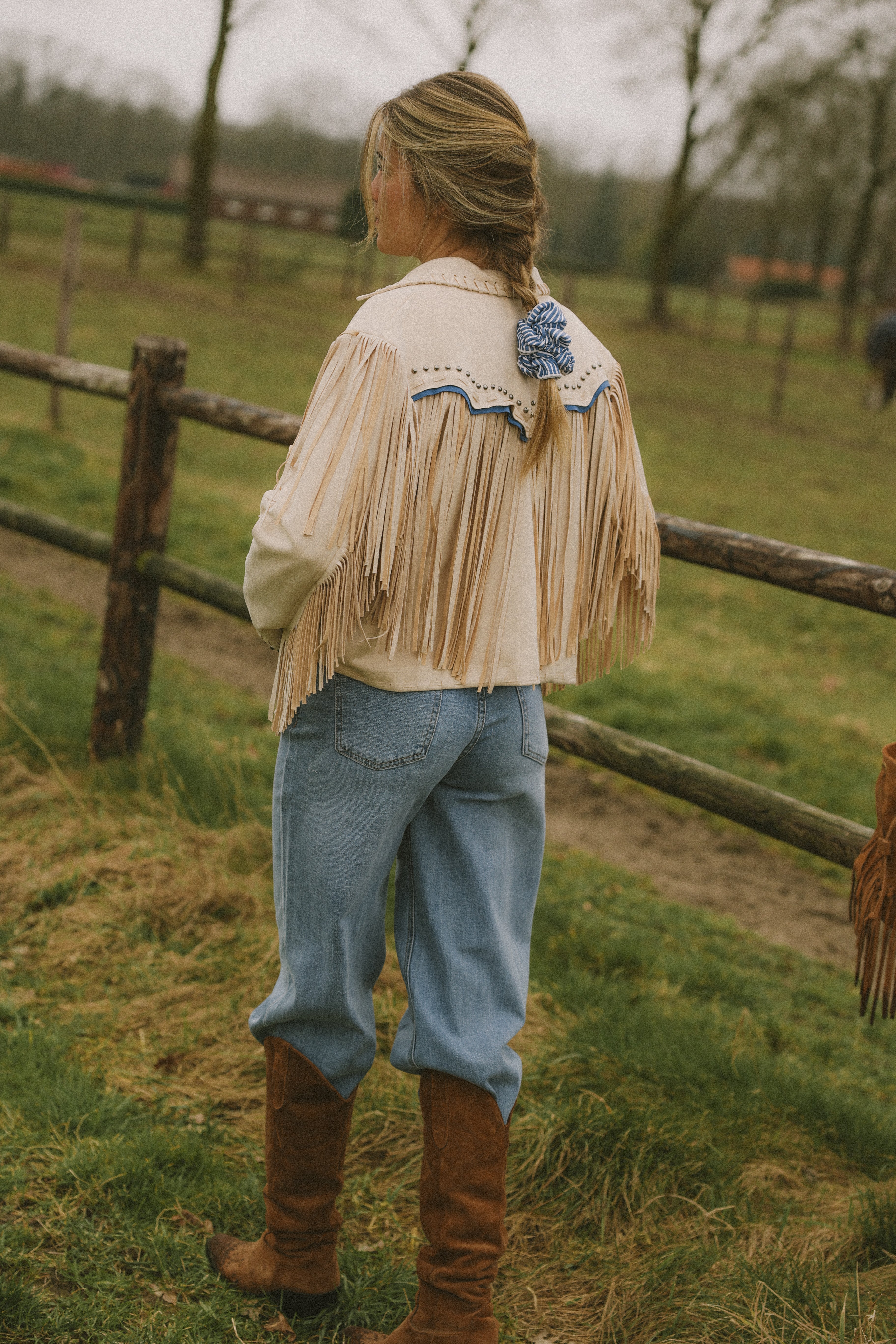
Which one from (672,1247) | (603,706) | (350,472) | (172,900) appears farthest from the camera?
(603,706)

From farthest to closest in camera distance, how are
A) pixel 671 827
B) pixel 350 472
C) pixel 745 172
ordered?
pixel 745 172
pixel 671 827
pixel 350 472

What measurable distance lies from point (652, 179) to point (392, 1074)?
2289 inches

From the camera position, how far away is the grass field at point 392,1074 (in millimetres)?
1973

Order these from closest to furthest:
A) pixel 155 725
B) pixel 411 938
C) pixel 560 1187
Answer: pixel 411 938 < pixel 560 1187 < pixel 155 725

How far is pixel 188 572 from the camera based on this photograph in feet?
11.6

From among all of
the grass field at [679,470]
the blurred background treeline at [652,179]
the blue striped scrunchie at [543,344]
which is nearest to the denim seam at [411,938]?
the blue striped scrunchie at [543,344]

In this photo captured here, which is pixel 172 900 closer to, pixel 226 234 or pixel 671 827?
pixel 671 827

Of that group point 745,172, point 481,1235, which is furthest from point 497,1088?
point 745,172

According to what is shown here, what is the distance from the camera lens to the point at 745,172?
32.7 metres

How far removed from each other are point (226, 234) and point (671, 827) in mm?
36850

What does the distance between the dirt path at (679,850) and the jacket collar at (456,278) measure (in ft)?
8.90

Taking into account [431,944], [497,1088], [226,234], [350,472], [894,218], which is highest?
[894,218]

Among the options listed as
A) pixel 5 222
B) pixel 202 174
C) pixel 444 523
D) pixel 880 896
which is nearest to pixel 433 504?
pixel 444 523

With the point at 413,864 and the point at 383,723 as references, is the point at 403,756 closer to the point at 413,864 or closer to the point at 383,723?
the point at 383,723
